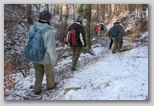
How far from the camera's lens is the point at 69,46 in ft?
6.68

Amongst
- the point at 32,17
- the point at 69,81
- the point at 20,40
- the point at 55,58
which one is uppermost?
the point at 32,17

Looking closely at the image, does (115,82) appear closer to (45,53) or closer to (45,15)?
(45,53)

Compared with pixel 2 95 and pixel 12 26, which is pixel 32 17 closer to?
pixel 12 26

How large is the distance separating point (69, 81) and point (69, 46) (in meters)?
0.27

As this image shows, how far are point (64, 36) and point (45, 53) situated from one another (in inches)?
7.7

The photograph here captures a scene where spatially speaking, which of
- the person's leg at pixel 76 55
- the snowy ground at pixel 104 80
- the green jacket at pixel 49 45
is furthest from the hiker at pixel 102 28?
the green jacket at pixel 49 45

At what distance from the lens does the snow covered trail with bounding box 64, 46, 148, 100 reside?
2.01 m

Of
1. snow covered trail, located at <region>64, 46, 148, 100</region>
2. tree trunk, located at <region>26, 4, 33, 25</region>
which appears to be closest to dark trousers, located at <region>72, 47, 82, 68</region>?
snow covered trail, located at <region>64, 46, 148, 100</region>

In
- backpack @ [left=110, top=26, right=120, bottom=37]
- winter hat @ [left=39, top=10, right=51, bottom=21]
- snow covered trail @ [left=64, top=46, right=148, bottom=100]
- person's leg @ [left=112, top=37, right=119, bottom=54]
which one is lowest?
snow covered trail @ [left=64, top=46, right=148, bottom=100]

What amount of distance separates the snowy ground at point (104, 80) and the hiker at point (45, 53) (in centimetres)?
5

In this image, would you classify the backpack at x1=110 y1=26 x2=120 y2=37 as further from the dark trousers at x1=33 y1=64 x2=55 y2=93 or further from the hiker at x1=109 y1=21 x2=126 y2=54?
the dark trousers at x1=33 y1=64 x2=55 y2=93

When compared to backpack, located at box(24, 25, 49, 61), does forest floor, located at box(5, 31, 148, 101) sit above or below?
below

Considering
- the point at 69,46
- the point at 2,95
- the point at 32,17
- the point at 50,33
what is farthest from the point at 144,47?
the point at 2,95

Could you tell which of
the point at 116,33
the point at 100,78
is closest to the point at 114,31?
the point at 116,33
